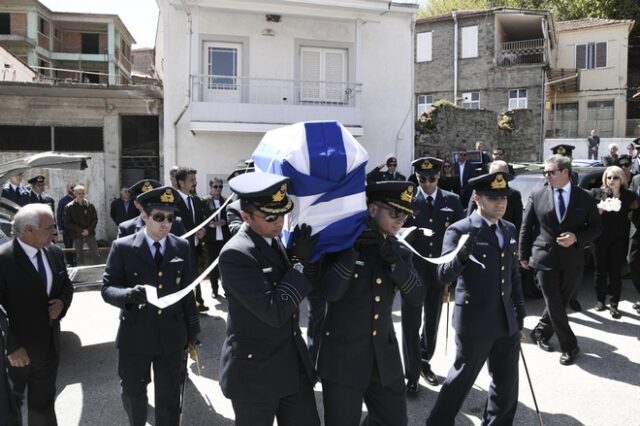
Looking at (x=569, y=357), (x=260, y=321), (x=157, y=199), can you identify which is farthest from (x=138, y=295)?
(x=569, y=357)

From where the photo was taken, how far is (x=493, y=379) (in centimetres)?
368

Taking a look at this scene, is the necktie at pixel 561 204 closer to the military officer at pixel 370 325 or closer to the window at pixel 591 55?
the military officer at pixel 370 325

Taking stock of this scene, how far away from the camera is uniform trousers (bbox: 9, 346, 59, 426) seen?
141 inches

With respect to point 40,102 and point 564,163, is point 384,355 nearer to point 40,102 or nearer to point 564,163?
point 564,163

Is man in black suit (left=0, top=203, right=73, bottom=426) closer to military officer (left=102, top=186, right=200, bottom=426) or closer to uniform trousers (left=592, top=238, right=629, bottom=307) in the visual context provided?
military officer (left=102, top=186, right=200, bottom=426)

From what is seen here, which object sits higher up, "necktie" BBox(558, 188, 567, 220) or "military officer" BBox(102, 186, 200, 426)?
"necktie" BBox(558, 188, 567, 220)

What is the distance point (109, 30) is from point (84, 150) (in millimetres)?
27310

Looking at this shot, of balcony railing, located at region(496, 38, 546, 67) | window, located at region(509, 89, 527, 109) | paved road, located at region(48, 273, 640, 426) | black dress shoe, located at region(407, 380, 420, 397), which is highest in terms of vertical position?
balcony railing, located at region(496, 38, 546, 67)

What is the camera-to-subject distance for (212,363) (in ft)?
17.8

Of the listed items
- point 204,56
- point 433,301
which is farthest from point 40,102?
point 433,301

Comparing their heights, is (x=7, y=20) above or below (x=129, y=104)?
above

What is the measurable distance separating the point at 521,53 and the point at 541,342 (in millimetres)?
24361

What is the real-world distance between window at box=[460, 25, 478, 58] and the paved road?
2261 cm

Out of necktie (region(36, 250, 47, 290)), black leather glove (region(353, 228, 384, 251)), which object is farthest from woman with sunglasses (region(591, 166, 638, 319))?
necktie (region(36, 250, 47, 290))
